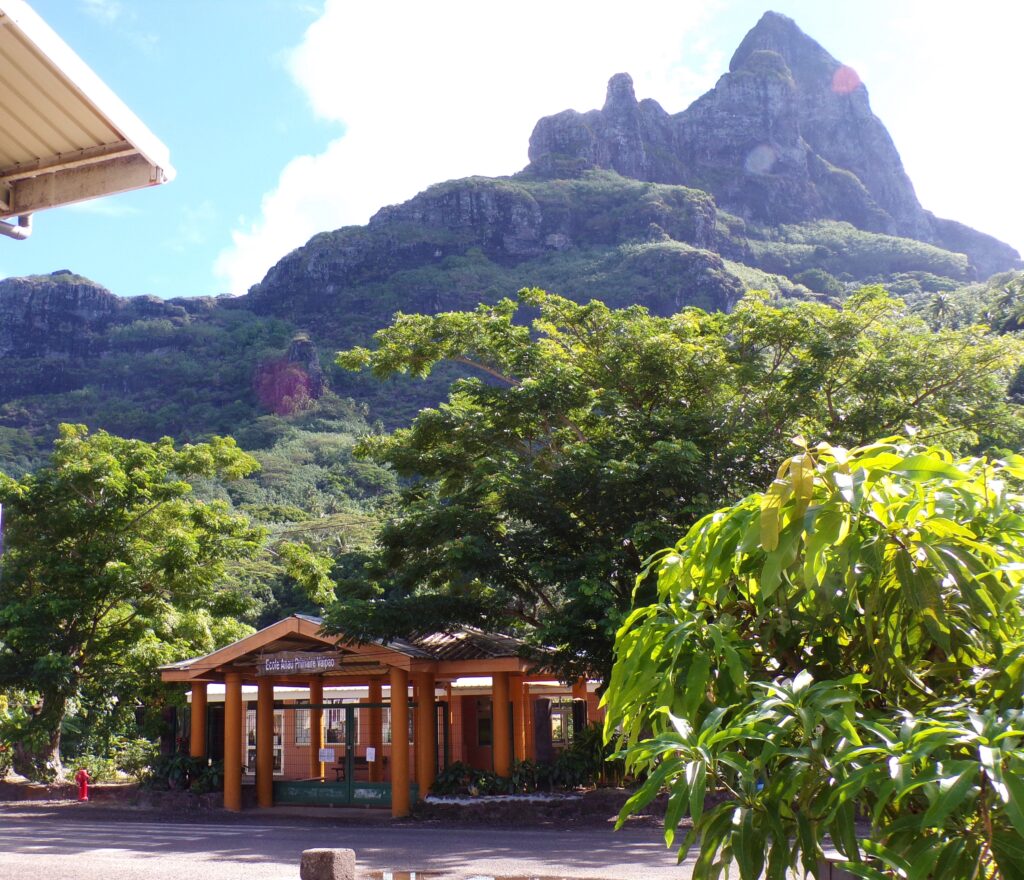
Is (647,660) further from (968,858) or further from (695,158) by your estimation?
(695,158)

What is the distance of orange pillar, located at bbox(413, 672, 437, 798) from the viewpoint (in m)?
19.4

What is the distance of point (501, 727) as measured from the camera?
63.4ft

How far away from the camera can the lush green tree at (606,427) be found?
1714cm

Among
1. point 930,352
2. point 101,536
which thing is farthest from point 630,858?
point 101,536

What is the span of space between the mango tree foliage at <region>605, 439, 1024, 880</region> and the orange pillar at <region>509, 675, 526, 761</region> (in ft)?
59.4

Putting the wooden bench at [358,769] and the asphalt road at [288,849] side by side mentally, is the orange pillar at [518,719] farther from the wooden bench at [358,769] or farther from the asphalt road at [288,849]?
the wooden bench at [358,769]

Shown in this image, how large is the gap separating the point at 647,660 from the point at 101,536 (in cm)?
2343

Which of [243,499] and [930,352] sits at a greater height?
[243,499]

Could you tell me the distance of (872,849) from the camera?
8.07ft

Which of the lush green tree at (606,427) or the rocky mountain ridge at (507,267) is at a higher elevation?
the rocky mountain ridge at (507,267)

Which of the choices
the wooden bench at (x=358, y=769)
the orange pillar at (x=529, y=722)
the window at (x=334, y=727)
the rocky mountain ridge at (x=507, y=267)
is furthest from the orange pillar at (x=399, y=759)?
the rocky mountain ridge at (x=507, y=267)

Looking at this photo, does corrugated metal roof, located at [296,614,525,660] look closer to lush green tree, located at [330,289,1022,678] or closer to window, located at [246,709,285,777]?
lush green tree, located at [330,289,1022,678]

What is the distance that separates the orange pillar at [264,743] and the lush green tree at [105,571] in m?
3.59

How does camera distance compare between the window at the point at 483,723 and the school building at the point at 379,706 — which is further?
the window at the point at 483,723
